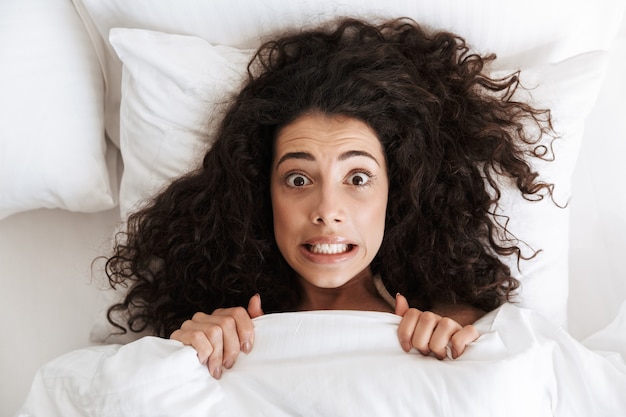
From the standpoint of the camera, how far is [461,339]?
1.31 meters

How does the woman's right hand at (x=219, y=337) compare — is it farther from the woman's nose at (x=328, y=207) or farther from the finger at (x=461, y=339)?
the finger at (x=461, y=339)

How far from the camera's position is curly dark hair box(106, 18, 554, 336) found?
1.50 metres

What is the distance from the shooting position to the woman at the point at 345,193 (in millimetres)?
1413

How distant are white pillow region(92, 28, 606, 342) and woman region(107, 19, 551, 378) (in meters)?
0.04

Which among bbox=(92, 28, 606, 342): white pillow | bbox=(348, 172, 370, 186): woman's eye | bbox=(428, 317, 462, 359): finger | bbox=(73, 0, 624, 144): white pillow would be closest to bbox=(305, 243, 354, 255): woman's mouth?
bbox=(348, 172, 370, 186): woman's eye

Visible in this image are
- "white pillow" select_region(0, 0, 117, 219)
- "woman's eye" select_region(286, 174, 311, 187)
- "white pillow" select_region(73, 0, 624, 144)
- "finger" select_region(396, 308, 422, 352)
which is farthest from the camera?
"white pillow" select_region(0, 0, 117, 219)

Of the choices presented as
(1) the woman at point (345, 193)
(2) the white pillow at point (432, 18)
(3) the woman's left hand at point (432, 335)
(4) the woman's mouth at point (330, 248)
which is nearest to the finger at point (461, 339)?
(3) the woman's left hand at point (432, 335)

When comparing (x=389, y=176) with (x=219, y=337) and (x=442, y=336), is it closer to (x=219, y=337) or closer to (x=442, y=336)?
(x=442, y=336)

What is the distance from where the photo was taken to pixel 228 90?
1.58 metres

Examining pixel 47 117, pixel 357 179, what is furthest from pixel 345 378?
pixel 47 117

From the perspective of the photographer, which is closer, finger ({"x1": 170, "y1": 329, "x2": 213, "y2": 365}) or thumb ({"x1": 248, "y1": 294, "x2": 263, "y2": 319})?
finger ({"x1": 170, "y1": 329, "x2": 213, "y2": 365})

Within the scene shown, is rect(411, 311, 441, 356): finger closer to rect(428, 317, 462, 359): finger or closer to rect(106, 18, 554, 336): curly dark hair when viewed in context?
rect(428, 317, 462, 359): finger

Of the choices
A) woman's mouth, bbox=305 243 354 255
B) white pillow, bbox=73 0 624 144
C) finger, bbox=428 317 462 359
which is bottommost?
finger, bbox=428 317 462 359

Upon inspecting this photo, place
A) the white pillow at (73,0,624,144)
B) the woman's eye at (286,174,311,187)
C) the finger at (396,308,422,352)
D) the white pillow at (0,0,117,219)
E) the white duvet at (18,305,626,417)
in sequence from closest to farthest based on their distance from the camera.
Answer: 1. the white duvet at (18,305,626,417)
2. the finger at (396,308,422,352)
3. the woman's eye at (286,174,311,187)
4. the white pillow at (73,0,624,144)
5. the white pillow at (0,0,117,219)
